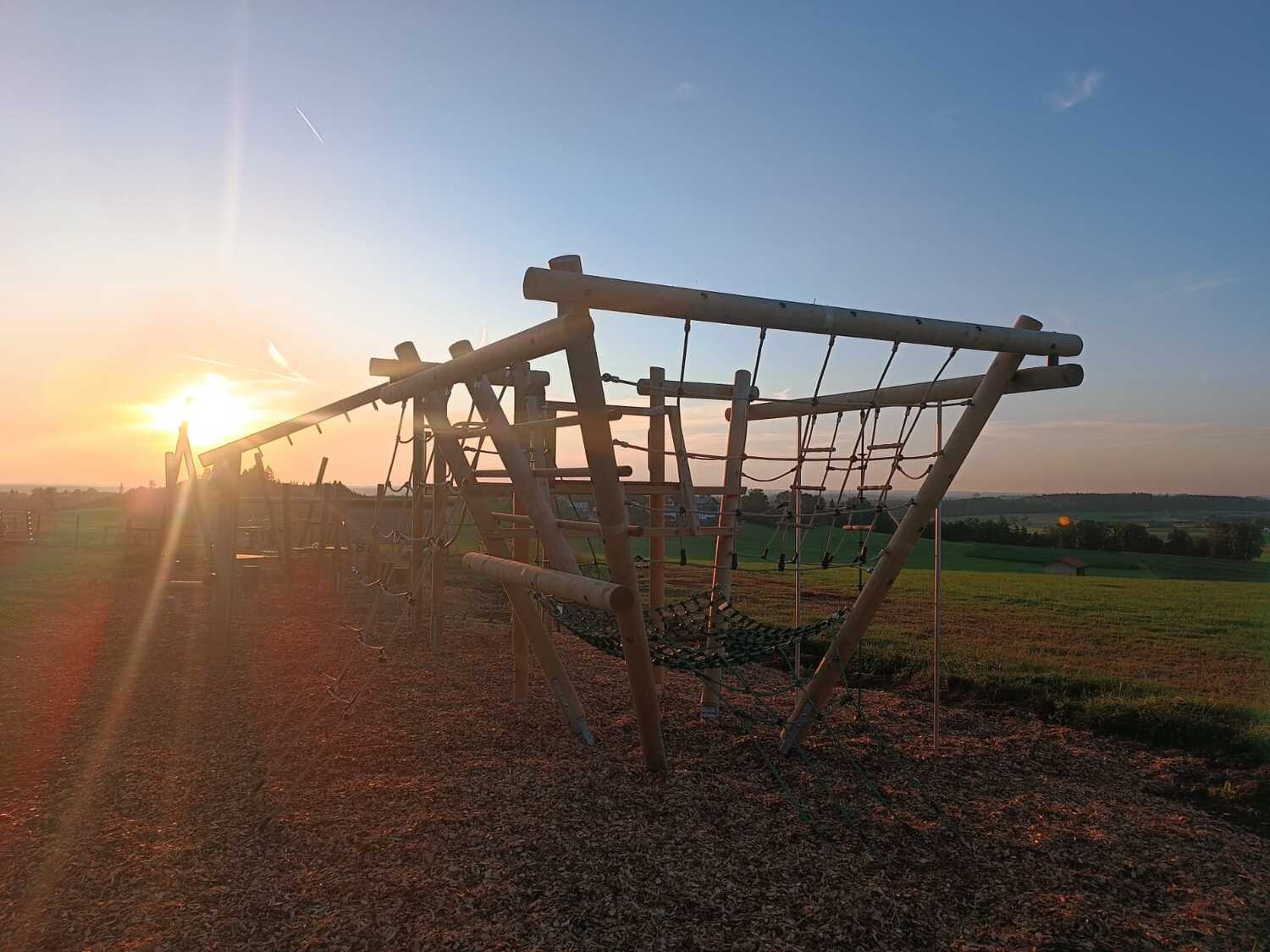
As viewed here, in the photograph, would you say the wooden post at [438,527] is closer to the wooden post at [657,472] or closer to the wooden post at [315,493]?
the wooden post at [657,472]

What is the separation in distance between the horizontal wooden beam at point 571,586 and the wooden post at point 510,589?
94 cm

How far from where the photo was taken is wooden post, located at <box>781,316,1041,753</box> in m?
5.67

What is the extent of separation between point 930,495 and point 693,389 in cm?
230

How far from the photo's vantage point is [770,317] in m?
4.68

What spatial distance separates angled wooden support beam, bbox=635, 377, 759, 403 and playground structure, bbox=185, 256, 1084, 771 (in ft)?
0.05

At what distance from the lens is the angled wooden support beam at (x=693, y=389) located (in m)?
6.92

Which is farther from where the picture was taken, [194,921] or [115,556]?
[115,556]

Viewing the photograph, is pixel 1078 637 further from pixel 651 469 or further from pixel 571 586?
pixel 571 586

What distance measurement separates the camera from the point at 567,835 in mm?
4680

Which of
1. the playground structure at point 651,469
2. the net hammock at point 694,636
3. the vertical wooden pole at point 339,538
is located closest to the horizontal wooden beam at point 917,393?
the playground structure at point 651,469

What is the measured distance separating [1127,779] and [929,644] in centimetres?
516

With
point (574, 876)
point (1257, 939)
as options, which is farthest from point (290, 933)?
point (1257, 939)

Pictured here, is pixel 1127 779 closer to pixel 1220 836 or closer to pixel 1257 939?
pixel 1220 836

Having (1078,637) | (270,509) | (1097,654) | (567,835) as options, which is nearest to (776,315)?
(567,835)
